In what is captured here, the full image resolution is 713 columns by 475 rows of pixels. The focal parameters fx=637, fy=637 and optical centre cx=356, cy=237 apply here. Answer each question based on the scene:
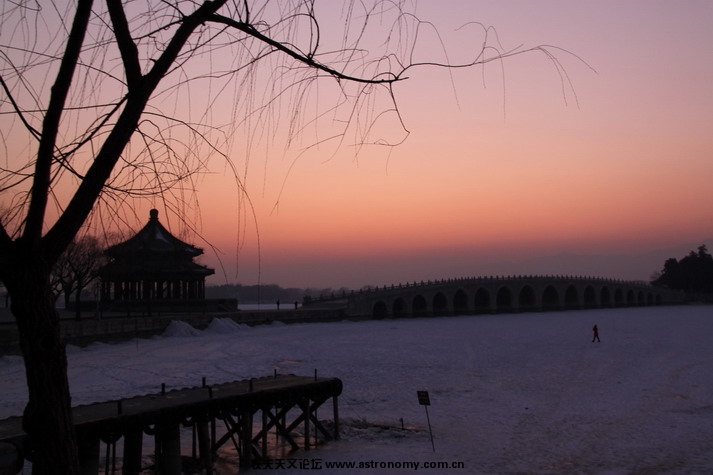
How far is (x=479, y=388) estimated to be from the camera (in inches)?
926

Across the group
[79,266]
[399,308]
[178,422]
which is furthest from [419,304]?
[178,422]

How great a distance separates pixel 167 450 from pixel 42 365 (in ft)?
29.2

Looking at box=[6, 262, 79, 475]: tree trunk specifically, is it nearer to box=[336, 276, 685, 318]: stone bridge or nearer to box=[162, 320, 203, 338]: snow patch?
box=[162, 320, 203, 338]: snow patch

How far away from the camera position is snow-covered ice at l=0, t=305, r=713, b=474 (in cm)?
1458

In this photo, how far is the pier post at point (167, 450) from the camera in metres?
12.1

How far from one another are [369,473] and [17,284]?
1030 cm

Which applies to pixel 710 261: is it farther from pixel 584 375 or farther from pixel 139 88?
pixel 139 88

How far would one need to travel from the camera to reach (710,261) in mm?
124125

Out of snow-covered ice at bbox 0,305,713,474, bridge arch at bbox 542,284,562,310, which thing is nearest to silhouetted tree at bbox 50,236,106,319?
snow-covered ice at bbox 0,305,713,474

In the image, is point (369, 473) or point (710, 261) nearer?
point (369, 473)

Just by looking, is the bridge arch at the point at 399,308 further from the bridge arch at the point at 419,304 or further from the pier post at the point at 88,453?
the pier post at the point at 88,453

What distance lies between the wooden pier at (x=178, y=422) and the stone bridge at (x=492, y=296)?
55.9 metres

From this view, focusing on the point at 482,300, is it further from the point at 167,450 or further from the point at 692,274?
the point at 167,450

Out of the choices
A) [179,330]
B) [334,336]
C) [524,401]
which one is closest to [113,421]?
[524,401]
